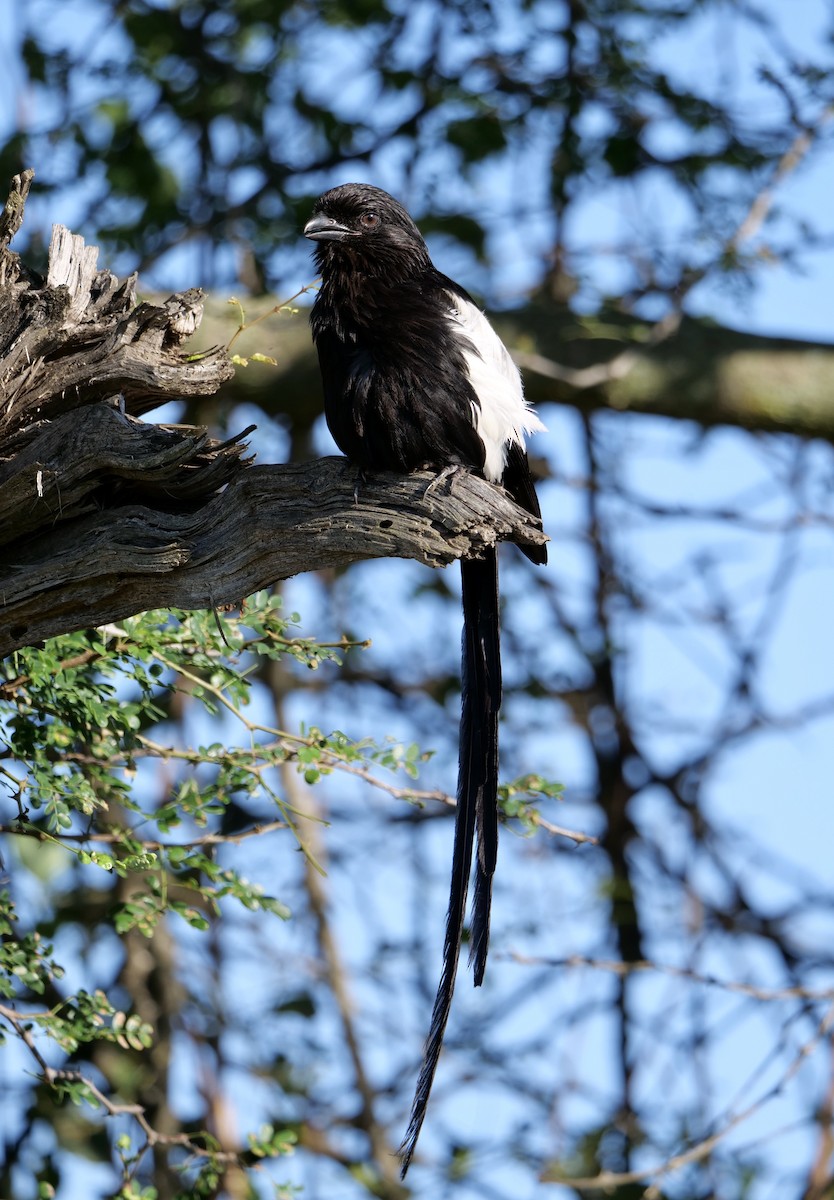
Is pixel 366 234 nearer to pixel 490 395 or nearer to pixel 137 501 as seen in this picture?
pixel 490 395

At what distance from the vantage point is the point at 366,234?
2.93m

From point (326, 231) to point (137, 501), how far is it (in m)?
0.93

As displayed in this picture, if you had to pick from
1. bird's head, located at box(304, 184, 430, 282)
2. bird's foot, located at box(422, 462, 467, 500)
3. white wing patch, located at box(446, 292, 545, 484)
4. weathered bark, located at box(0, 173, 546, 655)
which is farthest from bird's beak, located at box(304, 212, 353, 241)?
bird's foot, located at box(422, 462, 467, 500)

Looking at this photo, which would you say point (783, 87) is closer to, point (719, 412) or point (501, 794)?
point (719, 412)

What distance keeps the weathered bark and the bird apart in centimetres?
24

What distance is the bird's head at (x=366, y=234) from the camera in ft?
9.47

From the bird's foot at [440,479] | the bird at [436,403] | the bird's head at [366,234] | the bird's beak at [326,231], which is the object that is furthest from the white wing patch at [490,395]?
the bird's foot at [440,479]

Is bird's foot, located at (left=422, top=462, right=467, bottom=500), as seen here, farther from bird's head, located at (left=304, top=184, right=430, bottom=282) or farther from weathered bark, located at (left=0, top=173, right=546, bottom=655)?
bird's head, located at (left=304, top=184, right=430, bottom=282)

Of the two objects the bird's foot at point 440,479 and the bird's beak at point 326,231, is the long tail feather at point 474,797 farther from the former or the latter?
the bird's beak at point 326,231

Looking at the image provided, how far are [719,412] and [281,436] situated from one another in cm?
162

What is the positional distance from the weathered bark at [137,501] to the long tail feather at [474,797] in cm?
44

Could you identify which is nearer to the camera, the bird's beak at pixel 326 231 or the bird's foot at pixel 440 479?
the bird's foot at pixel 440 479

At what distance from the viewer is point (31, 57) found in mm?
5094

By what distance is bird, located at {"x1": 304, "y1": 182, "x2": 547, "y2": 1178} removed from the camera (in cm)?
254
